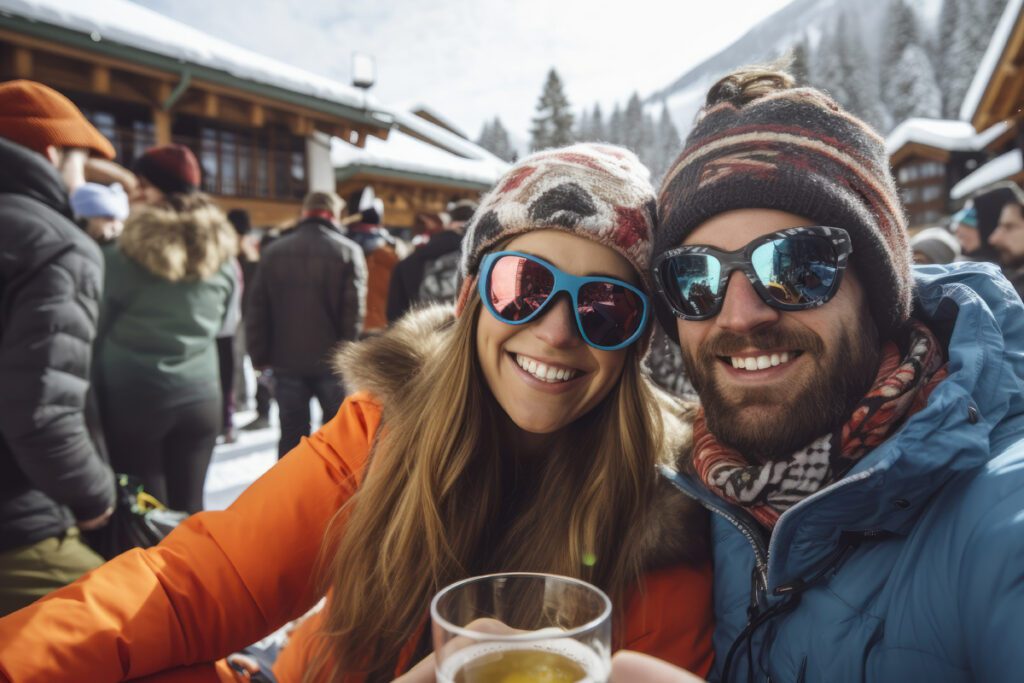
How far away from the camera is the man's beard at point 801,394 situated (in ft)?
4.56

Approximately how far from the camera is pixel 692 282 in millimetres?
1483

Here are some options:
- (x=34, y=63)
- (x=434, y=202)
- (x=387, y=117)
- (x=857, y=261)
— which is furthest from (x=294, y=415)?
(x=434, y=202)

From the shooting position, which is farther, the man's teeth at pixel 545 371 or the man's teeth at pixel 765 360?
the man's teeth at pixel 545 371

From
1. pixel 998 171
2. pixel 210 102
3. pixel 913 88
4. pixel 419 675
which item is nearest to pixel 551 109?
pixel 913 88

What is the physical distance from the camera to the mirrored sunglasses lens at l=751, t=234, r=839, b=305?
1384 mm

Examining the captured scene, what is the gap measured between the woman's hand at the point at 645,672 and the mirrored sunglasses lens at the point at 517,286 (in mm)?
904

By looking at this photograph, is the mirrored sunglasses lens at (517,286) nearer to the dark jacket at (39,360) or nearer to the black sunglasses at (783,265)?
the black sunglasses at (783,265)

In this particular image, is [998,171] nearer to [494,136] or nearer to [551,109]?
[551,109]

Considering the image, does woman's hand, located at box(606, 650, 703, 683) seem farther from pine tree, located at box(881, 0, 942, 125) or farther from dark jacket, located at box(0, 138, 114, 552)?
pine tree, located at box(881, 0, 942, 125)

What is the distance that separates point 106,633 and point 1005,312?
201cm

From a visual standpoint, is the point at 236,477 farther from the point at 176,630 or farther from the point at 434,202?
the point at 434,202

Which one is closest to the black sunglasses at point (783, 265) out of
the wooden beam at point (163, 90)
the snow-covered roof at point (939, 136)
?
the wooden beam at point (163, 90)

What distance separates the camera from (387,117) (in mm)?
11820

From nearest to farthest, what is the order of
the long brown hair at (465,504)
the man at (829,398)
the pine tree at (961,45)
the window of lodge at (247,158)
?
the man at (829,398)
the long brown hair at (465,504)
the window of lodge at (247,158)
the pine tree at (961,45)
